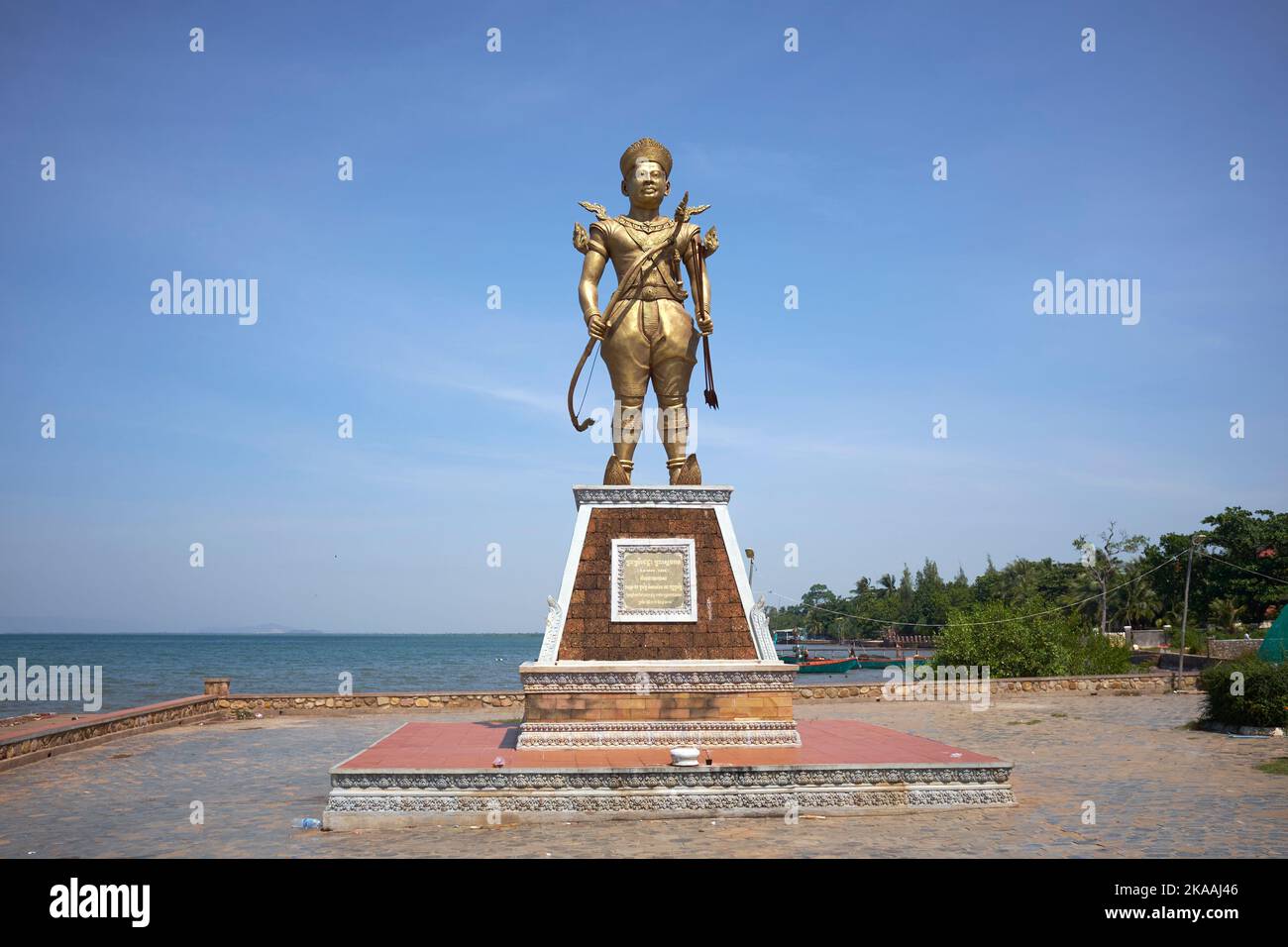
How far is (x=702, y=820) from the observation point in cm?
841

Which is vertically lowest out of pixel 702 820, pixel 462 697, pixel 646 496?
pixel 462 697

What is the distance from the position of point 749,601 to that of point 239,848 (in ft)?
18.2

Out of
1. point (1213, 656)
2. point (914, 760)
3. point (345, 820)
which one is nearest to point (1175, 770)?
point (914, 760)

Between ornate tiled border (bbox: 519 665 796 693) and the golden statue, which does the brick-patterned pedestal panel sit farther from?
the golden statue

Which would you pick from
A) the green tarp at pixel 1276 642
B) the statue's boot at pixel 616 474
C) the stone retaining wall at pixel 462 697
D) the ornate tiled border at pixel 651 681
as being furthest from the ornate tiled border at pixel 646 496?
the green tarp at pixel 1276 642

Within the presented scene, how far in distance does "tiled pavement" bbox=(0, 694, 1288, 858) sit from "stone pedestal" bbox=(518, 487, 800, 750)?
163 cm

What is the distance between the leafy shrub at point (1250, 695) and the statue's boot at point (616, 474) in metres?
9.93

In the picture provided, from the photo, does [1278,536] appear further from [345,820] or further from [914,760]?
[345,820]

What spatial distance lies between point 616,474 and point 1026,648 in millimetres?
15952

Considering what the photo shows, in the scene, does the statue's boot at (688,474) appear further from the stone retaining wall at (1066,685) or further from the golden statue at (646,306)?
the stone retaining wall at (1066,685)

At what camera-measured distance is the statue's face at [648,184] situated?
11.7m

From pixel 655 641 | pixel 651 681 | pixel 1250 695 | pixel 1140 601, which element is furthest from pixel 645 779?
pixel 1140 601

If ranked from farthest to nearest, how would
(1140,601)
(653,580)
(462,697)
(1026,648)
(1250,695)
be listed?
1. (1140,601)
2. (1026,648)
3. (462,697)
4. (1250,695)
5. (653,580)

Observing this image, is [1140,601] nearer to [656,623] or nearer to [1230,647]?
[1230,647]
